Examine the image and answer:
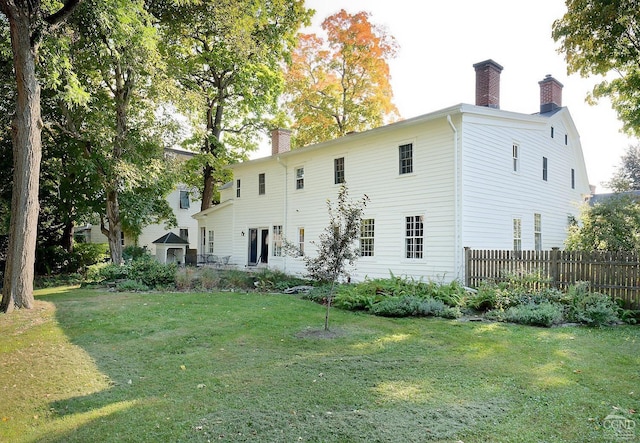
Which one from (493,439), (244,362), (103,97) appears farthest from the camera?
(103,97)

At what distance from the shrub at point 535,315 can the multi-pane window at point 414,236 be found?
17.0 feet

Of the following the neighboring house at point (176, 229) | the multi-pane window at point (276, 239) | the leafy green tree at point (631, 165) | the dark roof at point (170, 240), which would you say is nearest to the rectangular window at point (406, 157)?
the multi-pane window at point (276, 239)

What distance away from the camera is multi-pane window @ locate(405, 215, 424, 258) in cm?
1427

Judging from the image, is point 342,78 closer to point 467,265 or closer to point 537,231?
point 537,231

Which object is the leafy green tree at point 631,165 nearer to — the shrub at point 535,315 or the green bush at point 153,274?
the shrub at point 535,315

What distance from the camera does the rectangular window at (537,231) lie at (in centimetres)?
1614

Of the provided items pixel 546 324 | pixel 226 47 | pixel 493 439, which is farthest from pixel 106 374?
pixel 226 47

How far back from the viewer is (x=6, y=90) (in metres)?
14.3

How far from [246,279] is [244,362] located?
1023cm

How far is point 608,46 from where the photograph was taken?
14.0m

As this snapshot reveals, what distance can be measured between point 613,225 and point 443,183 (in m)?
4.94

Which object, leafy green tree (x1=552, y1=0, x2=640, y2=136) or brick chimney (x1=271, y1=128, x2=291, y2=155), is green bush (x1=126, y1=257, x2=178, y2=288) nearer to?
brick chimney (x1=271, y1=128, x2=291, y2=155)

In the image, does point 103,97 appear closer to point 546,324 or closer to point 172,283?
point 172,283

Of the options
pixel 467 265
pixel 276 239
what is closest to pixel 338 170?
pixel 276 239
